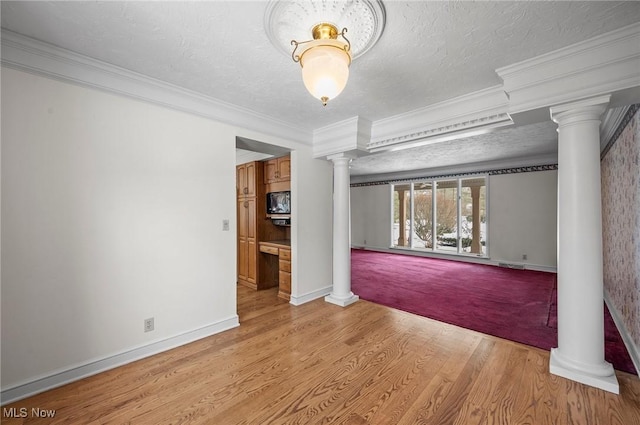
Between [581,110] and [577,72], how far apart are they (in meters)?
0.28

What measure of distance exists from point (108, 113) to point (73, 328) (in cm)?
174

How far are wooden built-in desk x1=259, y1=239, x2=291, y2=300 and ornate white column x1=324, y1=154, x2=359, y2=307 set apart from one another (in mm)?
655

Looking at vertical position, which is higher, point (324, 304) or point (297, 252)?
point (297, 252)

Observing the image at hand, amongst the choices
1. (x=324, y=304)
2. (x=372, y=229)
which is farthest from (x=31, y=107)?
(x=372, y=229)

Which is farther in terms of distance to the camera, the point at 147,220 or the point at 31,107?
the point at 147,220

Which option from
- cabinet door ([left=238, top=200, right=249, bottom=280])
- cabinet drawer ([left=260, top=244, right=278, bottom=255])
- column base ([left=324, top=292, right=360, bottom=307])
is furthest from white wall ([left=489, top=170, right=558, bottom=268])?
cabinet door ([left=238, top=200, right=249, bottom=280])

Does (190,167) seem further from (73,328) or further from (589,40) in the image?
(589,40)

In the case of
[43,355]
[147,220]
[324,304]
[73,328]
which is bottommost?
[324,304]

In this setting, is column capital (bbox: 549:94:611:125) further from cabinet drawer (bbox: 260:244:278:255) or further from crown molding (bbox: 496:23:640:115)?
cabinet drawer (bbox: 260:244:278:255)

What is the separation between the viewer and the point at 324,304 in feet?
12.2

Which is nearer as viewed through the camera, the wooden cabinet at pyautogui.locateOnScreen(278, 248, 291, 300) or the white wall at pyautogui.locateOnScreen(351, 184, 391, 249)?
the wooden cabinet at pyautogui.locateOnScreen(278, 248, 291, 300)

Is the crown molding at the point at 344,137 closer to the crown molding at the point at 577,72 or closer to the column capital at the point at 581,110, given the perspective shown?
the crown molding at the point at 577,72

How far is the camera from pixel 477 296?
4035mm

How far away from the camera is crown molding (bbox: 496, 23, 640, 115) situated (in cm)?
176
